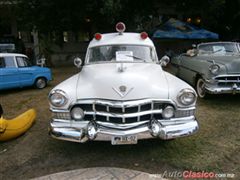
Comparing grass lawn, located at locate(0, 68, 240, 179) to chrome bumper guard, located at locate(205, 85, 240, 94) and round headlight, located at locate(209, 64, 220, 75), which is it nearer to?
chrome bumper guard, located at locate(205, 85, 240, 94)

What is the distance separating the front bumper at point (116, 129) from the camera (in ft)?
11.9

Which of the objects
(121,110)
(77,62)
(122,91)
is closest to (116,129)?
(121,110)

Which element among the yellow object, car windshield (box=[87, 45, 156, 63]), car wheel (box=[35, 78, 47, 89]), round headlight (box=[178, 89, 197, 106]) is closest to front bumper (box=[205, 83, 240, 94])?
car windshield (box=[87, 45, 156, 63])

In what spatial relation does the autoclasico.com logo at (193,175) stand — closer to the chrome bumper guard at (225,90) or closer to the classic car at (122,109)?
the classic car at (122,109)

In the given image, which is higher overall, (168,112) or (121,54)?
(121,54)

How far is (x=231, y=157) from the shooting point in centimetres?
398

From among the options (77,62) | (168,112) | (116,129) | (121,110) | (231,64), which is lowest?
(116,129)

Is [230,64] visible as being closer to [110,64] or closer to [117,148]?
[110,64]

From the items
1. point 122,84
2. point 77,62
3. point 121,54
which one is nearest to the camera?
point 122,84

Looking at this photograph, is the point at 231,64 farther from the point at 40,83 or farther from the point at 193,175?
the point at 40,83

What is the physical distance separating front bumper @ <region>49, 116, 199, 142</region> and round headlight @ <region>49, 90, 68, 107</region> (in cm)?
28

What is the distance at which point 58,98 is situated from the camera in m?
3.84

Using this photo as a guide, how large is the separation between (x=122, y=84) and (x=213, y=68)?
369 centimetres

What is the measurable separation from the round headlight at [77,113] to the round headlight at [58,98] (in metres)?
0.19
